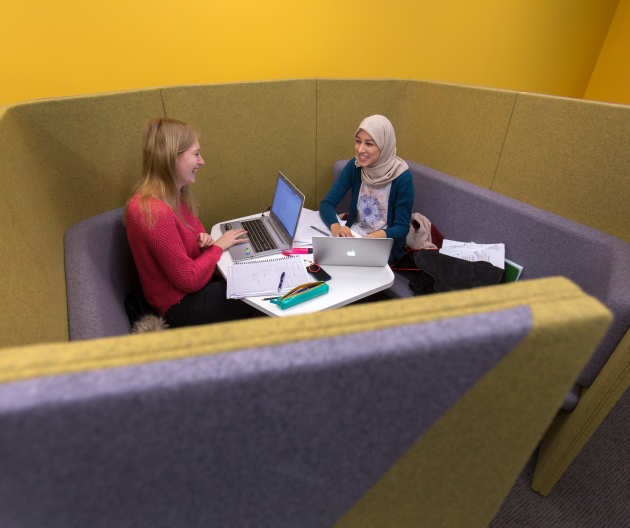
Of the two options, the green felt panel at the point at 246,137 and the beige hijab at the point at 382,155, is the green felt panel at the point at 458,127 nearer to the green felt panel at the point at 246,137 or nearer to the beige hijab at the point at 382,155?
the beige hijab at the point at 382,155

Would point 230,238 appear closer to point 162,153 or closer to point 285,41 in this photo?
point 162,153

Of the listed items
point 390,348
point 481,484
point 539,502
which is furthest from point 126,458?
point 539,502

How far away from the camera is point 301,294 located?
1229mm

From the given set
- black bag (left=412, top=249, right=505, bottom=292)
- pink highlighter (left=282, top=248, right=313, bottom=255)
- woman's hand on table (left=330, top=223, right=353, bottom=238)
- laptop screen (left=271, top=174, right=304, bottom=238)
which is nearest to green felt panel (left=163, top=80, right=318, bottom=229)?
laptop screen (left=271, top=174, right=304, bottom=238)

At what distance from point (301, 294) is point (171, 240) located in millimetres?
565

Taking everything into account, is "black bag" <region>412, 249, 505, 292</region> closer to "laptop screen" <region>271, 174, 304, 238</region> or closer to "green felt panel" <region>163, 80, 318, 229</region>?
"laptop screen" <region>271, 174, 304, 238</region>

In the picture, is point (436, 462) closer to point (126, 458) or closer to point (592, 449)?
point (126, 458)

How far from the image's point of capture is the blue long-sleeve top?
1.88 metres

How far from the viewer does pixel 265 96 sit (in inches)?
79.4

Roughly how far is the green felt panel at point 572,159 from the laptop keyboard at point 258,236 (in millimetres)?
1294

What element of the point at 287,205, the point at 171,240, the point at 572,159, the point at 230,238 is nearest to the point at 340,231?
the point at 287,205

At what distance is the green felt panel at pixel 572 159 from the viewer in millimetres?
1364

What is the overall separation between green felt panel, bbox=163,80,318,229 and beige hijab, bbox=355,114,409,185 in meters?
0.51

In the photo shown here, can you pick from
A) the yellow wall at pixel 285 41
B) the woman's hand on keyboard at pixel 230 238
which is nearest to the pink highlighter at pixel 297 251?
the woman's hand on keyboard at pixel 230 238
